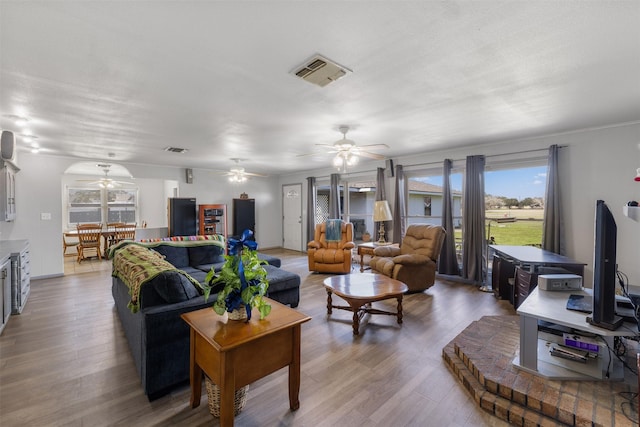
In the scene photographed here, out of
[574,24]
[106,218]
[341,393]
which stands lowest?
[341,393]

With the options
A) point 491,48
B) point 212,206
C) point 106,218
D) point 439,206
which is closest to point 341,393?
point 491,48

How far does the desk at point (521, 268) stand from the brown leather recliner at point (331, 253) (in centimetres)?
241

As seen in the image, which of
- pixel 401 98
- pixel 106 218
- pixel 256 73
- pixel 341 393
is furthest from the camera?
pixel 106 218

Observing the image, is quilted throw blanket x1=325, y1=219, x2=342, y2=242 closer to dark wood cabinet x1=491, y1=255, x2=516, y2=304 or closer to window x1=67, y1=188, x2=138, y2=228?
dark wood cabinet x1=491, y1=255, x2=516, y2=304

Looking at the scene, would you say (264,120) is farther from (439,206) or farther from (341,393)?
(439,206)

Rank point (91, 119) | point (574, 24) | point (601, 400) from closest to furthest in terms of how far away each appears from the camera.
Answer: point (574, 24)
point (601, 400)
point (91, 119)

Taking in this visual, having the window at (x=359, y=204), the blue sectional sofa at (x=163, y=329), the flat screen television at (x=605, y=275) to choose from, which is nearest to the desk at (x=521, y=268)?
the flat screen television at (x=605, y=275)

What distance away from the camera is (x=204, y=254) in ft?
14.1

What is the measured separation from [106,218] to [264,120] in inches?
313

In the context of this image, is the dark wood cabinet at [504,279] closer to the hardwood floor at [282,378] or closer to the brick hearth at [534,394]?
the hardwood floor at [282,378]

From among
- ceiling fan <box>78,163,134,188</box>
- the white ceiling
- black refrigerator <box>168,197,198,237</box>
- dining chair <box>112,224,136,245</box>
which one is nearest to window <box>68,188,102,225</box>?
ceiling fan <box>78,163,134,188</box>

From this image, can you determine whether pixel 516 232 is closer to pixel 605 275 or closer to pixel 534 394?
pixel 605 275

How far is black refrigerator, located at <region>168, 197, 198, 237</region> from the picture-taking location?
6.71m

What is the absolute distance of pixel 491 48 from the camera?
1.85 meters
